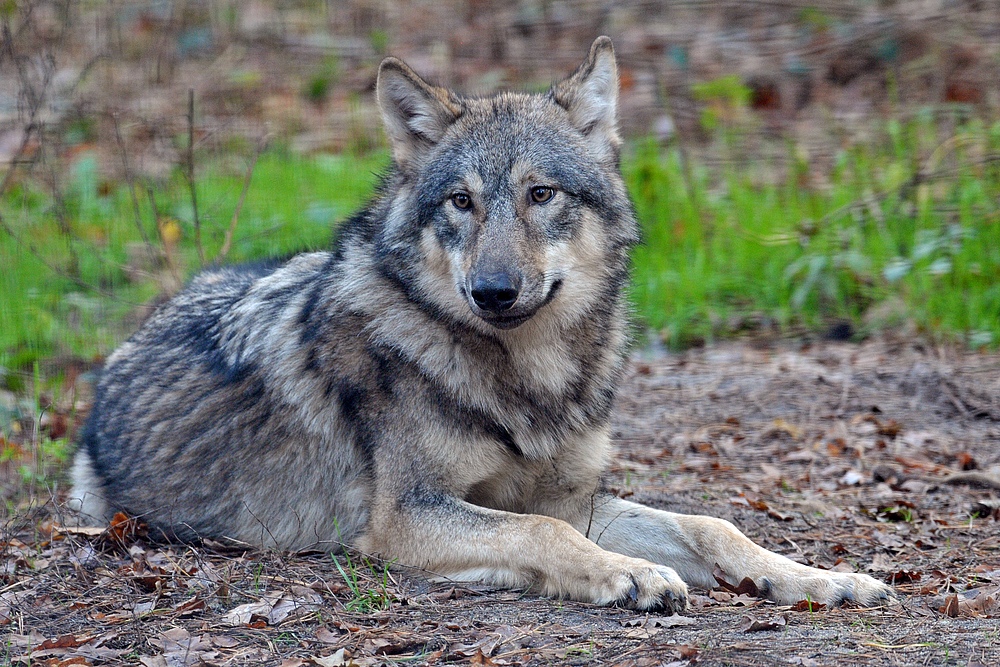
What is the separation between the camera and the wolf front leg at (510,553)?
11.7 ft

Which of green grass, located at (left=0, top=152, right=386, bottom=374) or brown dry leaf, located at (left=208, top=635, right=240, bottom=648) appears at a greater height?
green grass, located at (left=0, top=152, right=386, bottom=374)

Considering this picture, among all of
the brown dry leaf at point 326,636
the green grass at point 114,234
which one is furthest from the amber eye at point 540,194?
the green grass at point 114,234

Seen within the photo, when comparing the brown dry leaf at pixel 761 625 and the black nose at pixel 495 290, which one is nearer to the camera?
the brown dry leaf at pixel 761 625

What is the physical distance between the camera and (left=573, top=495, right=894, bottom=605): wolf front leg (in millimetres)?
3709

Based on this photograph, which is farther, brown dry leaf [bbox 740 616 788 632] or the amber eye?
the amber eye

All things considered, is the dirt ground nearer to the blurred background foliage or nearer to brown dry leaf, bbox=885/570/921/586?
brown dry leaf, bbox=885/570/921/586

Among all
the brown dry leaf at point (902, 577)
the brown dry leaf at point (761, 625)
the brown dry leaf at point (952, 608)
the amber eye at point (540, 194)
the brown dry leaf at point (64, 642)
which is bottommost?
the brown dry leaf at point (902, 577)

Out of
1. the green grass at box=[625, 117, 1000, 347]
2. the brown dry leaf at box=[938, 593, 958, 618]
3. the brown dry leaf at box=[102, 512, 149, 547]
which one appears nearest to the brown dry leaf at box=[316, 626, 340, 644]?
the brown dry leaf at box=[102, 512, 149, 547]

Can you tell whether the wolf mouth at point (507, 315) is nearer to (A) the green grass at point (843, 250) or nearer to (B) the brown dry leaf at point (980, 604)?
(B) the brown dry leaf at point (980, 604)

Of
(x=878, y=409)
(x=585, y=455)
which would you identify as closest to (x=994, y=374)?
(x=878, y=409)

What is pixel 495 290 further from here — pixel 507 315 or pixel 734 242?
pixel 734 242

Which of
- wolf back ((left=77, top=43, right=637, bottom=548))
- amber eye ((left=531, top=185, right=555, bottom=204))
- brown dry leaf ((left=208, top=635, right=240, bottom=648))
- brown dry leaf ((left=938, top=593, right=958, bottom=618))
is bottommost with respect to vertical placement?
brown dry leaf ((left=938, top=593, right=958, bottom=618))

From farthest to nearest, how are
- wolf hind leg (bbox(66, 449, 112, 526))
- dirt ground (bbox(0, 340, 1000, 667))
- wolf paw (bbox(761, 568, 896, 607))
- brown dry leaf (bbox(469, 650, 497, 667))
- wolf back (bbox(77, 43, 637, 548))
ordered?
1. wolf hind leg (bbox(66, 449, 112, 526))
2. wolf back (bbox(77, 43, 637, 548))
3. wolf paw (bbox(761, 568, 896, 607))
4. dirt ground (bbox(0, 340, 1000, 667))
5. brown dry leaf (bbox(469, 650, 497, 667))

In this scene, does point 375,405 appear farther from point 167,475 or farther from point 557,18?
point 557,18
